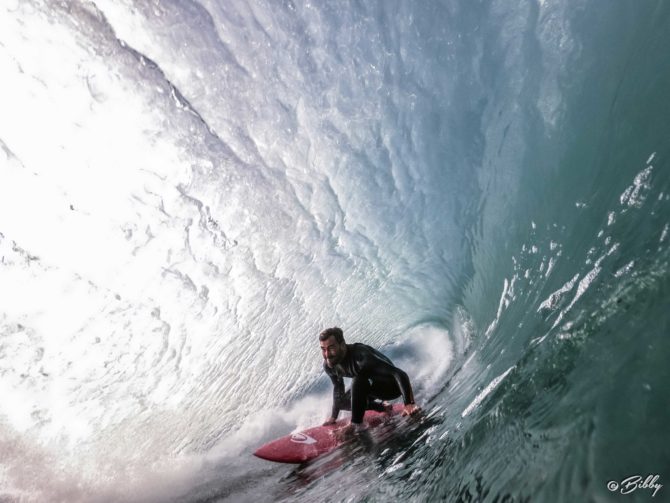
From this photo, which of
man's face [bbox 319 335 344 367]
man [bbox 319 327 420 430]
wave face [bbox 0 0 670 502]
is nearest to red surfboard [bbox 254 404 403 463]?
man [bbox 319 327 420 430]

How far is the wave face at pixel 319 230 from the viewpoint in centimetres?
261

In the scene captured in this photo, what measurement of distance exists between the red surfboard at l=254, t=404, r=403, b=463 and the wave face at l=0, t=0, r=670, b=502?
1.30 ft

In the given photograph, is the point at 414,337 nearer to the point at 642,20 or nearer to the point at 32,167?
the point at 642,20

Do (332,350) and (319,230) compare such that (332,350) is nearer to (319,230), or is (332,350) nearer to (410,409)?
(410,409)

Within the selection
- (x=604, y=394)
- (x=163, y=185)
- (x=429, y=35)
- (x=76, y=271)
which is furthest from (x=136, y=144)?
(x=604, y=394)

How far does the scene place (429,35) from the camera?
18.3 ft

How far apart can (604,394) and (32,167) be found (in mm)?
5743
